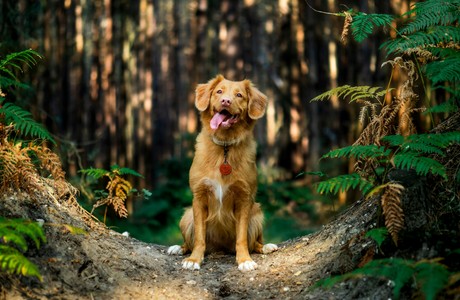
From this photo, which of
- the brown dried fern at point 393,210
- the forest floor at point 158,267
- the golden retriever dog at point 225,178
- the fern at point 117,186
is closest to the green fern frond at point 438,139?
the brown dried fern at point 393,210

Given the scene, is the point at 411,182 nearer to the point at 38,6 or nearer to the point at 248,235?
the point at 248,235

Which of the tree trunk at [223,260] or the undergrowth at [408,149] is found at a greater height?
→ the undergrowth at [408,149]

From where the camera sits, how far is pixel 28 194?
4648 mm

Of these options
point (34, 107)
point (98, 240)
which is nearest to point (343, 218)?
point (98, 240)

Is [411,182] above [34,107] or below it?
below

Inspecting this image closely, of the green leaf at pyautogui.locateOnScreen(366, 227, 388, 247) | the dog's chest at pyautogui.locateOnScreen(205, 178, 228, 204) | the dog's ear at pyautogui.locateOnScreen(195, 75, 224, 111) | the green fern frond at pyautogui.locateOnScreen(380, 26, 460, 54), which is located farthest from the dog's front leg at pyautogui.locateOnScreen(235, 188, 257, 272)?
the green fern frond at pyautogui.locateOnScreen(380, 26, 460, 54)

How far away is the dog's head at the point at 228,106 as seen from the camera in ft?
18.6

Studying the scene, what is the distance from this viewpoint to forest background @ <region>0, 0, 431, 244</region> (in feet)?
38.0

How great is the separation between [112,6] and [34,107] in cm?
1432

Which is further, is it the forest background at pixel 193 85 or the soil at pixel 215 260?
the forest background at pixel 193 85

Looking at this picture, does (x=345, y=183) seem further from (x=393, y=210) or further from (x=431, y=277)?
(x=431, y=277)

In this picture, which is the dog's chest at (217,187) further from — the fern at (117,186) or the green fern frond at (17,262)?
the green fern frond at (17,262)

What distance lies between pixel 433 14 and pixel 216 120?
246cm

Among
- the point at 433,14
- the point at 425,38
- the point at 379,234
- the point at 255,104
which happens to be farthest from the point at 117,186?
the point at 433,14
